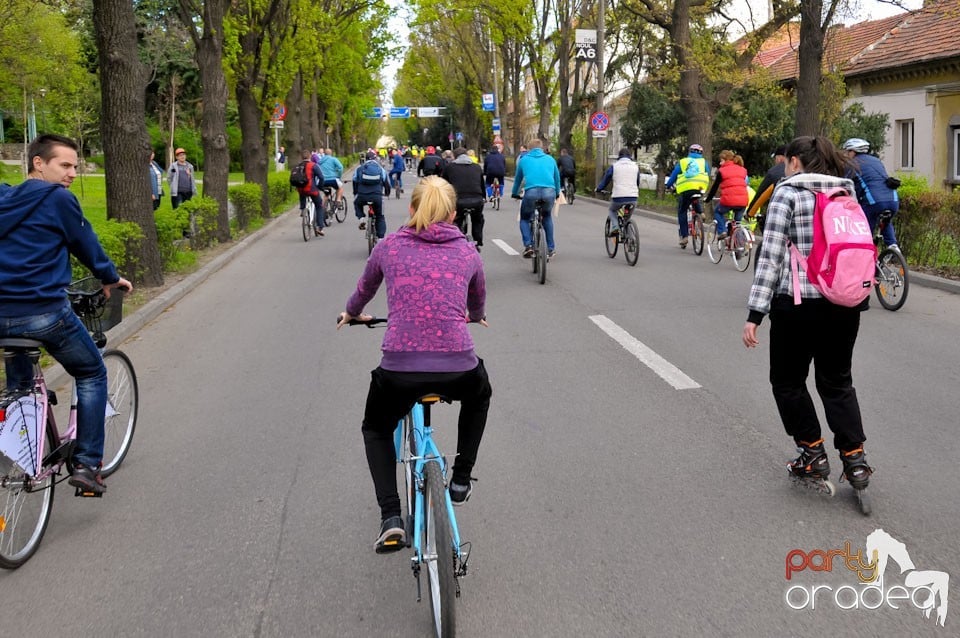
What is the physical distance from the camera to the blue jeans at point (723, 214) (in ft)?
44.6

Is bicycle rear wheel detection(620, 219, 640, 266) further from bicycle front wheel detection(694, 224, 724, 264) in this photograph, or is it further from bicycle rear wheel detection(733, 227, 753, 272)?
bicycle rear wheel detection(733, 227, 753, 272)

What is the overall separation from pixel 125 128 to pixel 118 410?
7.03 m

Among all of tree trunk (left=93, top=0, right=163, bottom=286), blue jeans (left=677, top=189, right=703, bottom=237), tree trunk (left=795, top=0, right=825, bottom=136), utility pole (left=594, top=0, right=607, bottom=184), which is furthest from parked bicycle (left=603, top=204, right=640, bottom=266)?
utility pole (left=594, top=0, right=607, bottom=184)

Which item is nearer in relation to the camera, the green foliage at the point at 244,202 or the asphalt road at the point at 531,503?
the asphalt road at the point at 531,503

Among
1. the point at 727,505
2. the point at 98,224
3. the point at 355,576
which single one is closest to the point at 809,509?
the point at 727,505

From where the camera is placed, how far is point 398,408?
3.62 m

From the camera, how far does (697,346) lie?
327 inches

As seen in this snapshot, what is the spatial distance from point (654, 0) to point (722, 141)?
20.6ft

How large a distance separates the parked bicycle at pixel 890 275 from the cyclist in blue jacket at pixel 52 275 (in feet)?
26.3

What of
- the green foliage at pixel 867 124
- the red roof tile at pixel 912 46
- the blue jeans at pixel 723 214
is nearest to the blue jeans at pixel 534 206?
the blue jeans at pixel 723 214

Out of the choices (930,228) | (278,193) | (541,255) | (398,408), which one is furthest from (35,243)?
(278,193)

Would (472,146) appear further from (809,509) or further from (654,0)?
(809,509)

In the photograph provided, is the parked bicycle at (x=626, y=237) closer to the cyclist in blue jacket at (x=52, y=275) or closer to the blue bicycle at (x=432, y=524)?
the cyclist in blue jacket at (x=52, y=275)

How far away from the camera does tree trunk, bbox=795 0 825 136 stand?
1756 cm
